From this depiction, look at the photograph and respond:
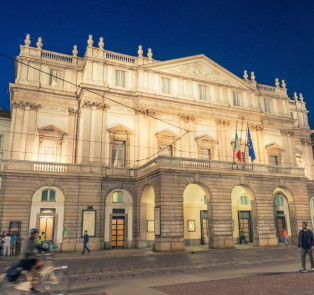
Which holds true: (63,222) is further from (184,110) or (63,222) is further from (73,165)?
(184,110)

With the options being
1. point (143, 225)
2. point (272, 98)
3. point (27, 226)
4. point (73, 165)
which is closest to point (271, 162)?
point (272, 98)

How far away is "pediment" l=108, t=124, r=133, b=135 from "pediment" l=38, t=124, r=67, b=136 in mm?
4309

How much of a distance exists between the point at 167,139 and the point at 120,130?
4.69 metres

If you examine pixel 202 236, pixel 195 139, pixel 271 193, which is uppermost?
pixel 195 139

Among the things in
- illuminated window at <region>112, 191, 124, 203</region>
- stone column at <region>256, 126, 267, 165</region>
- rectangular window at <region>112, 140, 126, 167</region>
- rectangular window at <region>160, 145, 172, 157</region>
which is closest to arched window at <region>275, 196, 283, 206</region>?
stone column at <region>256, 126, 267, 165</region>

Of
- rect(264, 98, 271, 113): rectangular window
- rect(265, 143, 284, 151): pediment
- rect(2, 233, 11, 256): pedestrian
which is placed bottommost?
rect(2, 233, 11, 256): pedestrian

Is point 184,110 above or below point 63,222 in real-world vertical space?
above

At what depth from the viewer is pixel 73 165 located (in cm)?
2680

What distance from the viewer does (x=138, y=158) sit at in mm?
29281

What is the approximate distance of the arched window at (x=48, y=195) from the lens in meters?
25.7

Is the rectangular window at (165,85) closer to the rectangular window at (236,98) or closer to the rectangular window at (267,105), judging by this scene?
the rectangular window at (236,98)

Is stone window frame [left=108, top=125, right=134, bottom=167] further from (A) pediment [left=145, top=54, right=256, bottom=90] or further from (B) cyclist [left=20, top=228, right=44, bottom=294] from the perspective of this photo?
(B) cyclist [left=20, top=228, right=44, bottom=294]

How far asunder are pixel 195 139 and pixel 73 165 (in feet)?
40.4

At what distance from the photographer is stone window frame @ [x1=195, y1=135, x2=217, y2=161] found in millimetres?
31906
